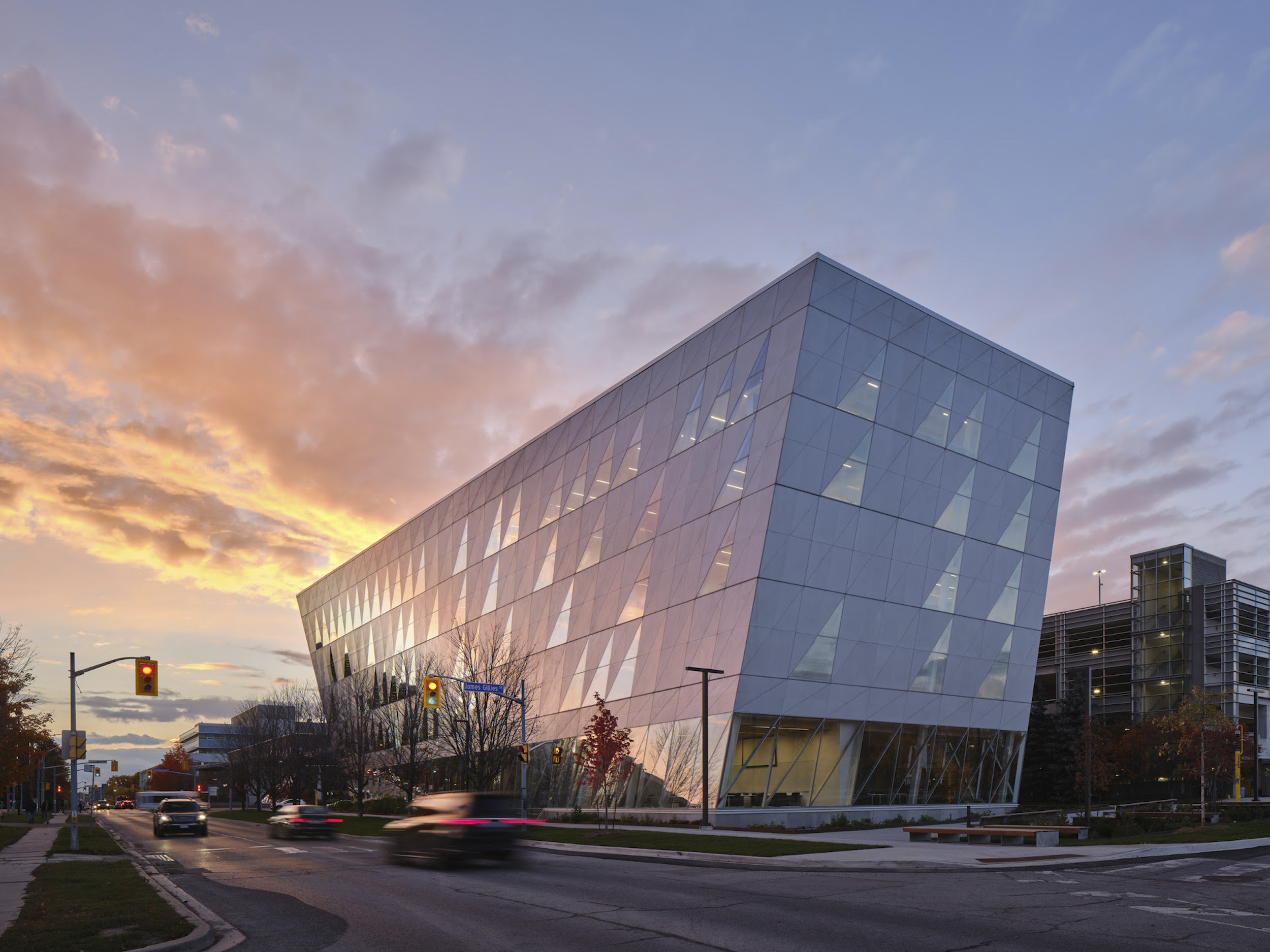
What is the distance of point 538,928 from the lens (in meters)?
12.8

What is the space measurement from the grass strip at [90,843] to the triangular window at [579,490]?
29229 millimetres

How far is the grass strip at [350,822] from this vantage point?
4244 cm

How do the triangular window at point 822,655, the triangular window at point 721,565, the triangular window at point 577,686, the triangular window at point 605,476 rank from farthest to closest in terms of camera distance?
the triangular window at point 605,476 < the triangular window at point 577,686 < the triangular window at point 721,565 < the triangular window at point 822,655

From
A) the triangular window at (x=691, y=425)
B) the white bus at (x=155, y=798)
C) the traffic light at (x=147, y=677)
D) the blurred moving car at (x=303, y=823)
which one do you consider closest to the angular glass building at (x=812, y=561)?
the triangular window at (x=691, y=425)

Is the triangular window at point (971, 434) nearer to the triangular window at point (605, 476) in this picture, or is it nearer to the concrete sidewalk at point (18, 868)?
the triangular window at point (605, 476)

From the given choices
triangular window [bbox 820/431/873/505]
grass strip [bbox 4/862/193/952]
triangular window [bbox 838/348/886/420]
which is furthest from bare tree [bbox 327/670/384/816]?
grass strip [bbox 4/862/193/952]

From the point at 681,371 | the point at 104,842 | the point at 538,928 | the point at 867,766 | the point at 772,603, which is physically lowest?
the point at 104,842

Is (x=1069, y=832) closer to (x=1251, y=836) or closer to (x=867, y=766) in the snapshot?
(x=1251, y=836)

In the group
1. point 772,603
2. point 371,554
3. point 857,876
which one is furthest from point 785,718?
point 371,554

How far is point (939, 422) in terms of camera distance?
1857 inches

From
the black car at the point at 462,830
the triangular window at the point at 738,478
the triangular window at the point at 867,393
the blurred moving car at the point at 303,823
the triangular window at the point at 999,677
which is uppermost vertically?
the triangular window at the point at 867,393

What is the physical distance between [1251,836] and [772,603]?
1811cm

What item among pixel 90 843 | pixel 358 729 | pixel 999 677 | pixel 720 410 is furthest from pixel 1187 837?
pixel 358 729

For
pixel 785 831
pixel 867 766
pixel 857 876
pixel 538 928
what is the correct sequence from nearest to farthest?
1. pixel 538 928
2. pixel 857 876
3. pixel 785 831
4. pixel 867 766
